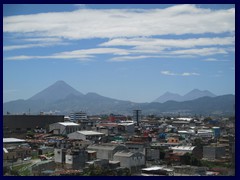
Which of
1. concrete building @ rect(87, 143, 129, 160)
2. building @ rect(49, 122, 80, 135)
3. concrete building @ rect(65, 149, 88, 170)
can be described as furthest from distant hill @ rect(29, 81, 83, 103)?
concrete building @ rect(65, 149, 88, 170)

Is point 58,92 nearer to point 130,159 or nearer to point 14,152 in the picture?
point 14,152

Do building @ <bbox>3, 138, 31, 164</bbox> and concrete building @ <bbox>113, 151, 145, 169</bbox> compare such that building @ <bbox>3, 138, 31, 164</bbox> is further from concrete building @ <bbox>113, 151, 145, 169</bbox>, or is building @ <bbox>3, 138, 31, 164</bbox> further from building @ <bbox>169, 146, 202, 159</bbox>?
building @ <bbox>169, 146, 202, 159</bbox>

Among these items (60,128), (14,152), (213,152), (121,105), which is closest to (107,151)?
(14,152)

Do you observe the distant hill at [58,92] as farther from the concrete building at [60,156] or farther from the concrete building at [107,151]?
the concrete building at [60,156]

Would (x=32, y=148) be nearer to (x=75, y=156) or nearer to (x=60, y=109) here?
(x=75, y=156)

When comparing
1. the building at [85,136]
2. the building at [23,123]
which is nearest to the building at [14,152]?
the building at [23,123]

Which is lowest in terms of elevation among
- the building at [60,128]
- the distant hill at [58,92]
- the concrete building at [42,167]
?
the concrete building at [42,167]
